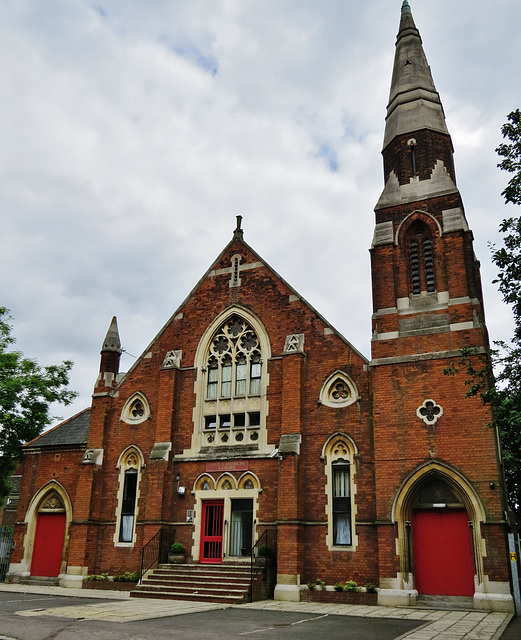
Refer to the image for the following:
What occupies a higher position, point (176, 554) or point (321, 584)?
point (176, 554)

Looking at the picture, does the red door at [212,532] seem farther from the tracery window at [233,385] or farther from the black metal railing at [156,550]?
the tracery window at [233,385]

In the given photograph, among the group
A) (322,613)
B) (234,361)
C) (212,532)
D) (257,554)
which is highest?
(234,361)

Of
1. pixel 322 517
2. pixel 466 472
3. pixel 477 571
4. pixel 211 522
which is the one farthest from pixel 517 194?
pixel 211 522

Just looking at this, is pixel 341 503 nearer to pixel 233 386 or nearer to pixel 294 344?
pixel 294 344

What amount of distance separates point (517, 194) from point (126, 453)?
15.5 m

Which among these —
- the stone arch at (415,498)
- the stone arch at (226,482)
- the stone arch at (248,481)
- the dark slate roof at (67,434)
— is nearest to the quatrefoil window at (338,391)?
the stone arch at (415,498)

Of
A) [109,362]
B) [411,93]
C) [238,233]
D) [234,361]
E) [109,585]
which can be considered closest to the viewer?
[109,585]

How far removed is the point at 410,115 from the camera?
21.1 metres

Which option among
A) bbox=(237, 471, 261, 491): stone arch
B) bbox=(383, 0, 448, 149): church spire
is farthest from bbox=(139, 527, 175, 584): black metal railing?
bbox=(383, 0, 448, 149): church spire

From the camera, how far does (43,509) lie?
71.7ft

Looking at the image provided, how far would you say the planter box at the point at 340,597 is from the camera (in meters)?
16.0

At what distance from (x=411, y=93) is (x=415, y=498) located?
14.4 meters

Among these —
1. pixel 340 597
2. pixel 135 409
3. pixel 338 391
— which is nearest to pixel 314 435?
pixel 338 391

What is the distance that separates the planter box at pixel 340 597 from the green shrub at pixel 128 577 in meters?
5.81
